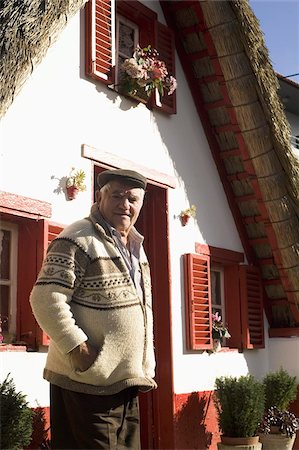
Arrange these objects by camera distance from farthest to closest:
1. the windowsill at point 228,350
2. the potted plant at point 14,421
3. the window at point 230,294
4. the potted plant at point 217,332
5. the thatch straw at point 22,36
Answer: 1. the windowsill at point 228,350
2. the potted plant at point 217,332
3. the window at point 230,294
4. the potted plant at point 14,421
5. the thatch straw at point 22,36

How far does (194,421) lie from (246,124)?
2.93 meters

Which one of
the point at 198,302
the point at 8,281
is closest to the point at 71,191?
the point at 8,281

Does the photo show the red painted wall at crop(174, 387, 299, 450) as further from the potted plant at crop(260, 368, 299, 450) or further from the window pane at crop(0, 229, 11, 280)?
the window pane at crop(0, 229, 11, 280)

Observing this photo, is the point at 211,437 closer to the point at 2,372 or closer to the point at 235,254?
the point at 235,254

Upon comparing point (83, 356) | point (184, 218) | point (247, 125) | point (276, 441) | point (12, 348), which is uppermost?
point (247, 125)

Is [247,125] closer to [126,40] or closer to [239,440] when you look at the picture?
[126,40]

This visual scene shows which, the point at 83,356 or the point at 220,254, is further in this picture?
the point at 220,254

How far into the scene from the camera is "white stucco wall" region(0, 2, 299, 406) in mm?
5281

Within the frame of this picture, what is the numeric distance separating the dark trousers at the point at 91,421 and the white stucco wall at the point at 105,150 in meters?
1.48

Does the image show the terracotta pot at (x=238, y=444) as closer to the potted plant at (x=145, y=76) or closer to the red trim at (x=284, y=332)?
the red trim at (x=284, y=332)

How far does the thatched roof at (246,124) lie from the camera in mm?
7125

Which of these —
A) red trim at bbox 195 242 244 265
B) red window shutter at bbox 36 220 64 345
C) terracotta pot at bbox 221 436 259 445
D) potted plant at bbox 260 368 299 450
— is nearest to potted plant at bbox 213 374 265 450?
terracotta pot at bbox 221 436 259 445

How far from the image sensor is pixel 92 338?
3.51 meters

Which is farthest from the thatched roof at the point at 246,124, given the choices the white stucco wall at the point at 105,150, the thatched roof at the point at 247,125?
the white stucco wall at the point at 105,150
